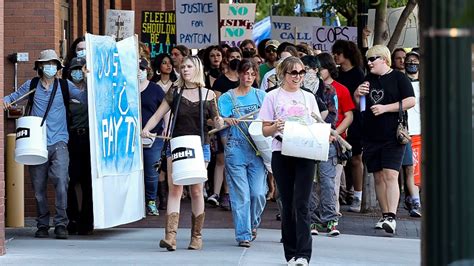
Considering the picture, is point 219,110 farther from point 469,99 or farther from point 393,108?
point 469,99

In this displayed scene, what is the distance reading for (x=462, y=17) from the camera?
3.22m

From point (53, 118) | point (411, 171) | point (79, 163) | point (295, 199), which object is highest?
point (53, 118)

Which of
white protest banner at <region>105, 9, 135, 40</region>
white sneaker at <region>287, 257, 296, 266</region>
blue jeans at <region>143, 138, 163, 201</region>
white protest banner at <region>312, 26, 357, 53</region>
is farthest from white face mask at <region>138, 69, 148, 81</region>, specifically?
white protest banner at <region>312, 26, 357, 53</region>

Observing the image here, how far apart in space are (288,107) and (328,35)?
38.9 feet

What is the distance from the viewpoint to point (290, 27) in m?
22.4

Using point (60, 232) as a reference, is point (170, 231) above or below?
above

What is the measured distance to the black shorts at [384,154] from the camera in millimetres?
11898

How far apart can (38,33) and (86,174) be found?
6.75 ft

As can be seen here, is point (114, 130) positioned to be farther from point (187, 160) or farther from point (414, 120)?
point (414, 120)

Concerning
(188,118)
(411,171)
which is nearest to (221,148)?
(411,171)

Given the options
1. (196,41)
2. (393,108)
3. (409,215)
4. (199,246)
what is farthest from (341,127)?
(196,41)

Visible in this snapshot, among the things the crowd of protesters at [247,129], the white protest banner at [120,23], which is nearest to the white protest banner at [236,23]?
the white protest banner at [120,23]

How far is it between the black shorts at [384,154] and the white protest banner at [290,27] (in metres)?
10.3

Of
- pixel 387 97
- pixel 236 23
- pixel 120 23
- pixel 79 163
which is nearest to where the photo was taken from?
pixel 79 163
